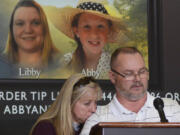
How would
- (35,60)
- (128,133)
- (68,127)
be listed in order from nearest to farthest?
(128,133)
(68,127)
(35,60)

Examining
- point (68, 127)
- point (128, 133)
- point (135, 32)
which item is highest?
point (135, 32)

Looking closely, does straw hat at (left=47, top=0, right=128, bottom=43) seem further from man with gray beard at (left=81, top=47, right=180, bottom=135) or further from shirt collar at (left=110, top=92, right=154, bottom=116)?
Answer: shirt collar at (left=110, top=92, right=154, bottom=116)

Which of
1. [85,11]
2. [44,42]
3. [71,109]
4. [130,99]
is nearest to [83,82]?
[71,109]

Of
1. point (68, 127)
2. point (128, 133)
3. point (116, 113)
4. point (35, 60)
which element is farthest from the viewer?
point (35, 60)

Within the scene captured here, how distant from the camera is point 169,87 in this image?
4.26 meters

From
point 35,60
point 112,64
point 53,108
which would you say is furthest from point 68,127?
point 35,60

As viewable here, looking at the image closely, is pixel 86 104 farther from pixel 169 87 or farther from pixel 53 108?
pixel 169 87

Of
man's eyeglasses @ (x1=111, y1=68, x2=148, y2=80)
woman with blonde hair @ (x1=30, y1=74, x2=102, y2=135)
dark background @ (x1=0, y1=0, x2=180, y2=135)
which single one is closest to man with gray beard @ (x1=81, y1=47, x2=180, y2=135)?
man's eyeglasses @ (x1=111, y1=68, x2=148, y2=80)

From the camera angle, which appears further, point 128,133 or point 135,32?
point 135,32

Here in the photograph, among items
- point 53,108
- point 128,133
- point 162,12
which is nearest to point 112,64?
point 53,108

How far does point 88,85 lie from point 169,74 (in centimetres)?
127

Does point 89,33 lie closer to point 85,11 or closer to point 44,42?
point 85,11

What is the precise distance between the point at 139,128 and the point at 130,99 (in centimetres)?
97

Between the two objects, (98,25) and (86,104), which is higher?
(98,25)
